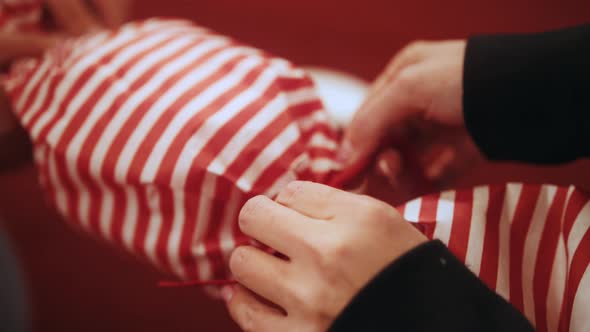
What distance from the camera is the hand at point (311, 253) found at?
10.4 inches

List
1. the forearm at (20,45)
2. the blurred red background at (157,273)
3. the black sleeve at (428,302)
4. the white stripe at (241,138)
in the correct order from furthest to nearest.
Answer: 1. the blurred red background at (157,273)
2. the forearm at (20,45)
3. the white stripe at (241,138)
4. the black sleeve at (428,302)

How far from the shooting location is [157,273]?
0.68 meters

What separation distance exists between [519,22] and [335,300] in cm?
71

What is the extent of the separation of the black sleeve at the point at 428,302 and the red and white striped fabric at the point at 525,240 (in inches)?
1.6

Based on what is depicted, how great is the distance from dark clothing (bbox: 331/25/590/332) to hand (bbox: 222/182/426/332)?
18 mm

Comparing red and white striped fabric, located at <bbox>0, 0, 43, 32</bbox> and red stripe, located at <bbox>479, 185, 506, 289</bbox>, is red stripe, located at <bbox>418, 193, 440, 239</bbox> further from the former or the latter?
red and white striped fabric, located at <bbox>0, 0, 43, 32</bbox>

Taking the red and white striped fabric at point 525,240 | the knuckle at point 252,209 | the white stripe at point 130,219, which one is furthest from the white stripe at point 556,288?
the white stripe at point 130,219

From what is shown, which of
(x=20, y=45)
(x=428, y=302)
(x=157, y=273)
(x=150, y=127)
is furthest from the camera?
(x=157, y=273)

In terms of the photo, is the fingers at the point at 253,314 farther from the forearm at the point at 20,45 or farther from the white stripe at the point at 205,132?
the forearm at the point at 20,45

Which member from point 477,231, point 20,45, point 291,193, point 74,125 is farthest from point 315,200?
point 20,45

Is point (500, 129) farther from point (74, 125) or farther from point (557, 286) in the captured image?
point (74, 125)

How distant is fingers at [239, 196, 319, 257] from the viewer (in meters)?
0.28

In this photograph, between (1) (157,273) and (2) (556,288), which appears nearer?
(2) (556,288)

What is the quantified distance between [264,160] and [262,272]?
104 mm
